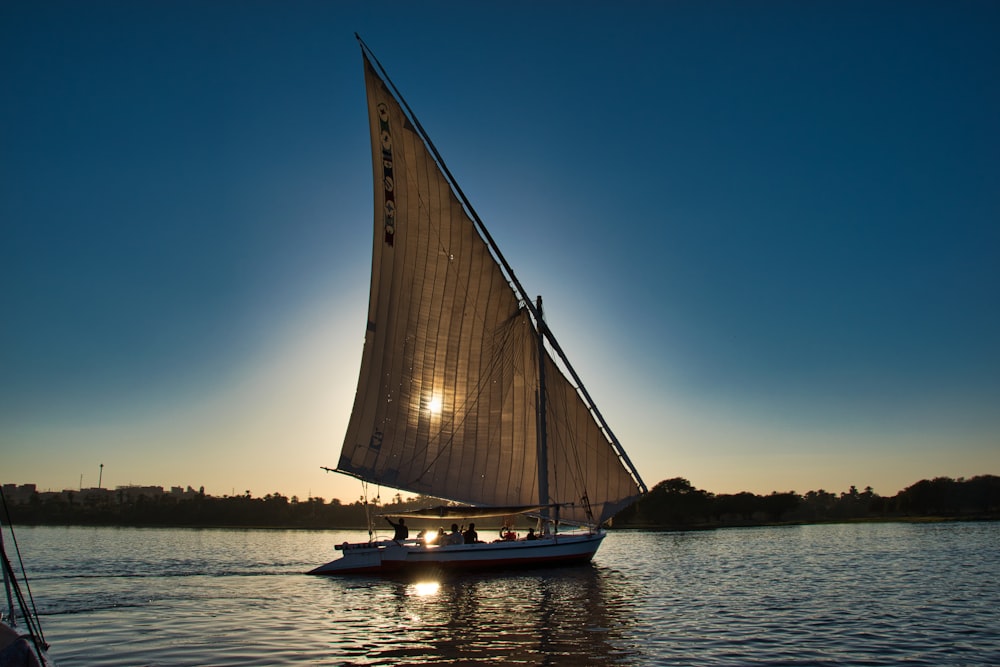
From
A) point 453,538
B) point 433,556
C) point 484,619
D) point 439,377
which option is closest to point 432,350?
point 439,377

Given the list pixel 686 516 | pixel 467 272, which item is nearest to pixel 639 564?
pixel 467 272

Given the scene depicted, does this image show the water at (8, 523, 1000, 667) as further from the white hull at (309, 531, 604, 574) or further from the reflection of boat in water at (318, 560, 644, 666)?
the white hull at (309, 531, 604, 574)

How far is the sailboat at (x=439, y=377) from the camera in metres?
36.2

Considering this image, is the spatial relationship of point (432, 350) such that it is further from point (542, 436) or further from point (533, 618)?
point (533, 618)

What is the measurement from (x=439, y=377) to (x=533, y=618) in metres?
16.8

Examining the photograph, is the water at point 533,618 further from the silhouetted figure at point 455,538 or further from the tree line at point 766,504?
the tree line at point 766,504

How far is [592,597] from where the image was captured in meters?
28.9

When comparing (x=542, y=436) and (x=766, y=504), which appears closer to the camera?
(x=542, y=436)

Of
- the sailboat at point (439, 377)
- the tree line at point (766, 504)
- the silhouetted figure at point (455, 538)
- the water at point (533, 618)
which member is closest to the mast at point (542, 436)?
the sailboat at point (439, 377)

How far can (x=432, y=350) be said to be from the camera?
3716 centimetres

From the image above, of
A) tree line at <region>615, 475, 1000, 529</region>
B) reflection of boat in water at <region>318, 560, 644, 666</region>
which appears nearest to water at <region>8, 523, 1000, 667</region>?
reflection of boat in water at <region>318, 560, 644, 666</region>

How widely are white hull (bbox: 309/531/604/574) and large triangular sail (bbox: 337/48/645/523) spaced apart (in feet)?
9.55

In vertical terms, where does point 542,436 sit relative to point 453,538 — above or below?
above

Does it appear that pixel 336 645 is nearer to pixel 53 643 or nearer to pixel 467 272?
pixel 53 643
